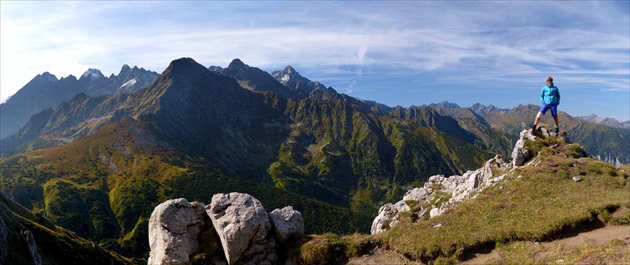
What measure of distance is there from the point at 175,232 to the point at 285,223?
871 cm

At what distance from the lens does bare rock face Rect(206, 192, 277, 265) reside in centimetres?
2500

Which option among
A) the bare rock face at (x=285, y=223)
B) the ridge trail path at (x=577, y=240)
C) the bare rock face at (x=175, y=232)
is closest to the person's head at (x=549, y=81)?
the ridge trail path at (x=577, y=240)

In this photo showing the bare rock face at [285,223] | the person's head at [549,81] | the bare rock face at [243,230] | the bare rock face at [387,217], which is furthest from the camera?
the bare rock face at [387,217]

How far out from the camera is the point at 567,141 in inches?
1709

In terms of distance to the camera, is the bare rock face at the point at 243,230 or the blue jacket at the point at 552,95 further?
the blue jacket at the point at 552,95

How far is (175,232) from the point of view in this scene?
26.1 m

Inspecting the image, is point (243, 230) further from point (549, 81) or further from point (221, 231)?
point (549, 81)

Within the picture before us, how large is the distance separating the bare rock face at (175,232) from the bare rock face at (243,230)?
1.50 metres

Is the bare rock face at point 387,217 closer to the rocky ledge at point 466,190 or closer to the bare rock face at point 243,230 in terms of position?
the rocky ledge at point 466,190

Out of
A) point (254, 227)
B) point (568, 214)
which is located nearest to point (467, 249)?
point (568, 214)

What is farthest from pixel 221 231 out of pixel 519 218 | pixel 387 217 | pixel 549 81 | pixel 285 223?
pixel 549 81

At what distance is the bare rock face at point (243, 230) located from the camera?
82.0 ft

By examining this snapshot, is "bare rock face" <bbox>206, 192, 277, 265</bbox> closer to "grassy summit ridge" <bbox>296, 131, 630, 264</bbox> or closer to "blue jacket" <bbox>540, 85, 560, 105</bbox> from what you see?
"grassy summit ridge" <bbox>296, 131, 630, 264</bbox>

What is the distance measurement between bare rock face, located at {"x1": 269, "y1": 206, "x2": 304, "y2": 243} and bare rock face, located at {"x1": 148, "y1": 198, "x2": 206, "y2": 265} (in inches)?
246
